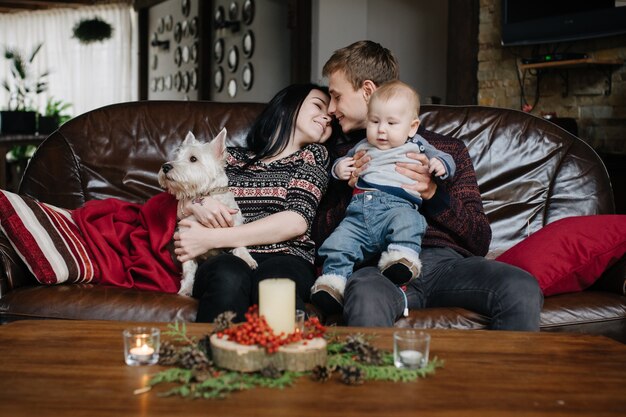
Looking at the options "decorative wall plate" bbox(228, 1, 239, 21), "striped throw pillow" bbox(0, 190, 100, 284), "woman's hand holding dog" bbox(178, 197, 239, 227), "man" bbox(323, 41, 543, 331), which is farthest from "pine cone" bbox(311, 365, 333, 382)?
"decorative wall plate" bbox(228, 1, 239, 21)

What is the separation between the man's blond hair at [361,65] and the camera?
2.76m

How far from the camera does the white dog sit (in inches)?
99.5

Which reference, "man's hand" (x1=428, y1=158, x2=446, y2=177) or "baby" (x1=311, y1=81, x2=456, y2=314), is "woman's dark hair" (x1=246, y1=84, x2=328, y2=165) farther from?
"man's hand" (x1=428, y1=158, x2=446, y2=177)

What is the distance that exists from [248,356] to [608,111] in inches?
168

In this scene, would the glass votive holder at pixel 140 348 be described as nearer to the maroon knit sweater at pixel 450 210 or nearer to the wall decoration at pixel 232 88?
the maroon knit sweater at pixel 450 210

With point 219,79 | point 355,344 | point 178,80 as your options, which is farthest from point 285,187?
point 178,80

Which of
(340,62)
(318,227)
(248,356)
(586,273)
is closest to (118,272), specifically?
(318,227)

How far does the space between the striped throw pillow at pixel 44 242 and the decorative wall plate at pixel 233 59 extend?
702 cm

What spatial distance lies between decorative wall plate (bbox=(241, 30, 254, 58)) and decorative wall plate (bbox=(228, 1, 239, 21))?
46 cm

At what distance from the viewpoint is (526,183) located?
3.05 meters

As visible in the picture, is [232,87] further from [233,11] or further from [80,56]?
[80,56]

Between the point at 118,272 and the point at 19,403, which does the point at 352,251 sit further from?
the point at 19,403

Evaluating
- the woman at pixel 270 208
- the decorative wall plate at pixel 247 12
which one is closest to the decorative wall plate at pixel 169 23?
the decorative wall plate at pixel 247 12

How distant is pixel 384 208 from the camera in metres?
2.44
